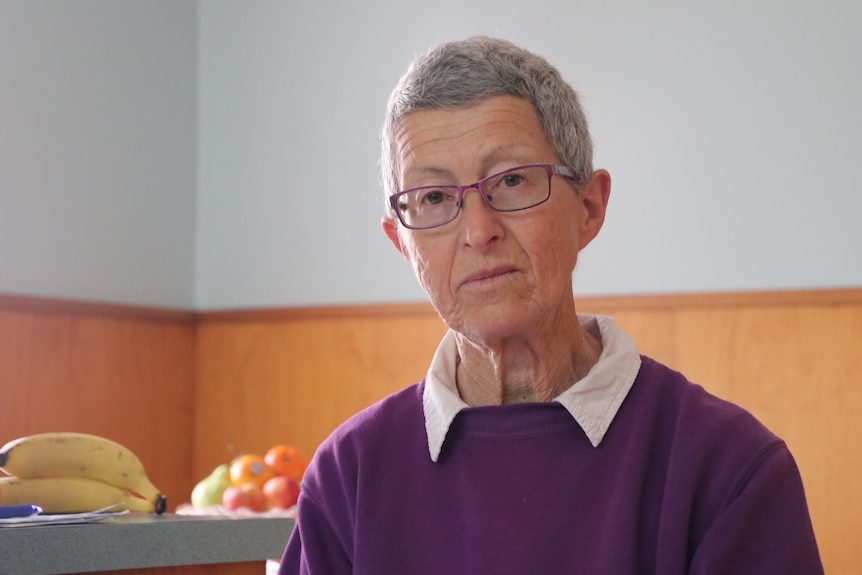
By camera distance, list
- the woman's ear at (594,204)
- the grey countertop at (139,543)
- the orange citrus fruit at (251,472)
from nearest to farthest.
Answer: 1. the grey countertop at (139,543)
2. the woman's ear at (594,204)
3. the orange citrus fruit at (251,472)

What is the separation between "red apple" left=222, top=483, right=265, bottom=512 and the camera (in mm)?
2186

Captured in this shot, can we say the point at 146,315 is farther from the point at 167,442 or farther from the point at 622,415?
the point at 622,415

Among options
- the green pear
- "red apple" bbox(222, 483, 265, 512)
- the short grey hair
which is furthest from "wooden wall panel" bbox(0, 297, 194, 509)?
the short grey hair

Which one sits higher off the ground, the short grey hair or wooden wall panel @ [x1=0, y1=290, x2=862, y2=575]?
the short grey hair

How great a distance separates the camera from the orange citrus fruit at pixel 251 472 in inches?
93.3

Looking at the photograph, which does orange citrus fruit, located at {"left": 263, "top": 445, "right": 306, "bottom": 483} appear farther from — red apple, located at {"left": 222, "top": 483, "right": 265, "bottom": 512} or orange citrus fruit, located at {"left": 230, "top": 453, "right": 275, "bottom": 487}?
red apple, located at {"left": 222, "top": 483, "right": 265, "bottom": 512}

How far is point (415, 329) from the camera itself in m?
3.33

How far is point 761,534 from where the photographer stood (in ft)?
3.41

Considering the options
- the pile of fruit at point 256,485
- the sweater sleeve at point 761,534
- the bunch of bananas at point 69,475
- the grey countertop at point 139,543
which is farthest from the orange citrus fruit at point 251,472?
the sweater sleeve at point 761,534

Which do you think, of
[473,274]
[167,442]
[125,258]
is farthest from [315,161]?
[473,274]

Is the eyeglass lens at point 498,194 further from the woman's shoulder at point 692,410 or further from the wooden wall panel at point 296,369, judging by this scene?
the wooden wall panel at point 296,369

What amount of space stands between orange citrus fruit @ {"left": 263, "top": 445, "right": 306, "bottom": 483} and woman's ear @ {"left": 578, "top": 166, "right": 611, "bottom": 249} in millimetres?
1294

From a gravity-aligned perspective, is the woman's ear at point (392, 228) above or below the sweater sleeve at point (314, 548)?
above

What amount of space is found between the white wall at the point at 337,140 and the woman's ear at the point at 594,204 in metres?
1.66
